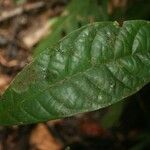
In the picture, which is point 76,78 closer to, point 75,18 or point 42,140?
point 75,18

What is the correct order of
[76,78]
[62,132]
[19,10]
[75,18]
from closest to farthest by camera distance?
1. [76,78]
2. [75,18]
3. [62,132]
4. [19,10]

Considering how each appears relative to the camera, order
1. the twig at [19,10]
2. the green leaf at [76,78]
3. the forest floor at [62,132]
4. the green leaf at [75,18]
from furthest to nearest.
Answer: the twig at [19,10] → the forest floor at [62,132] → the green leaf at [75,18] → the green leaf at [76,78]

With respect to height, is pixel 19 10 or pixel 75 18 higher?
pixel 75 18

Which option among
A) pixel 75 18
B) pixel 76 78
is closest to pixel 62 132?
pixel 75 18

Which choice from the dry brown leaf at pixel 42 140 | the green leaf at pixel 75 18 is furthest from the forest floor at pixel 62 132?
the green leaf at pixel 75 18

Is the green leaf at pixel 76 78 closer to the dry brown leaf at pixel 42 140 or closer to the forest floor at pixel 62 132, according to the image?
the forest floor at pixel 62 132

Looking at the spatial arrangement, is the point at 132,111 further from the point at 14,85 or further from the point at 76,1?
the point at 14,85
